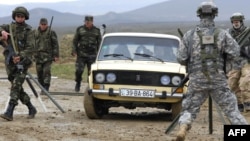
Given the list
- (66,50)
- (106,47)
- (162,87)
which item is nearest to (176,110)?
(162,87)

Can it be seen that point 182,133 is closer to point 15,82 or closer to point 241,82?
point 15,82

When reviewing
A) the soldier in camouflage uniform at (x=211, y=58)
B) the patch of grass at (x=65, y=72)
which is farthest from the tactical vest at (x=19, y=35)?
the patch of grass at (x=65, y=72)

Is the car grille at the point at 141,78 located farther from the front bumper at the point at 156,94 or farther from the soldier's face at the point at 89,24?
the soldier's face at the point at 89,24

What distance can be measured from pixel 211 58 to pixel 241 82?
525 cm

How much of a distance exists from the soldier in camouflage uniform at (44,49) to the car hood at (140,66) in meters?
4.92

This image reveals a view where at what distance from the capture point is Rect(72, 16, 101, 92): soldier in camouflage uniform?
1655 centimetres

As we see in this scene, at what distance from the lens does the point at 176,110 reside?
11.6 m

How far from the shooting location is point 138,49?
12.4 m

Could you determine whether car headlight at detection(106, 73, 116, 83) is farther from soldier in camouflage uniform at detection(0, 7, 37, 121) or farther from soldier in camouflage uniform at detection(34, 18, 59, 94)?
soldier in camouflage uniform at detection(34, 18, 59, 94)

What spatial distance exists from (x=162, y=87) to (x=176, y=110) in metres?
0.49

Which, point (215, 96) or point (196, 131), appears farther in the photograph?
point (196, 131)

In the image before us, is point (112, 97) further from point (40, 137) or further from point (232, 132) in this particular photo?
point (232, 132)

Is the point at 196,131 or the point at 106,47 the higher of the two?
the point at 106,47

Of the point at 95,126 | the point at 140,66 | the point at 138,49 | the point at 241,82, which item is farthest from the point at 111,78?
the point at 241,82
